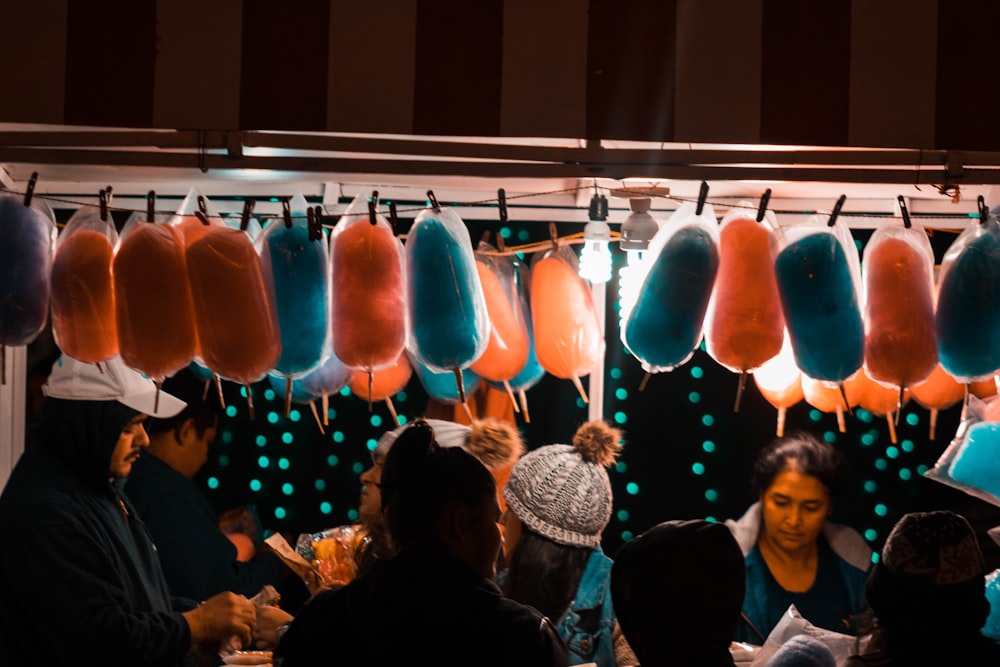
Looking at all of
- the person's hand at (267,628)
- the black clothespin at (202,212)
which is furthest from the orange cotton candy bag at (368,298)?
the person's hand at (267,628)

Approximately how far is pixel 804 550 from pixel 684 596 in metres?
1.88

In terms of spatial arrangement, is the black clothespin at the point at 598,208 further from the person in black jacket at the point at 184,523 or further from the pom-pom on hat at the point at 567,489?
the person in black jacket at the point at 184,523

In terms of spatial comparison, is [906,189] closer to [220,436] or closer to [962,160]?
[962,160]

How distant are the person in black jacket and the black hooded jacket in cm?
55

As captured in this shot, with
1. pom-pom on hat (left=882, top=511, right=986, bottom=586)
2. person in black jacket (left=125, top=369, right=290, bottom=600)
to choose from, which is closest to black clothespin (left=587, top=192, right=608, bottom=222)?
pom-pom on hat (left=882, top=511, right=986, bottom=586)

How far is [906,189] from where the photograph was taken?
2984 millimetres

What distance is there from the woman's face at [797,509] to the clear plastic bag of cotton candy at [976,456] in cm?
71

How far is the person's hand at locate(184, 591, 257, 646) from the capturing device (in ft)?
8.39

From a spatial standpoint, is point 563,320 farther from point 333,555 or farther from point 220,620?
point 220,620

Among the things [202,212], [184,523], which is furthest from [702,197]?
[184,523]

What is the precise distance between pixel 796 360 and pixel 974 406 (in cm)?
65

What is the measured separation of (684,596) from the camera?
1.71 metres

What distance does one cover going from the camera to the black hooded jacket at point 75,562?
2361mm

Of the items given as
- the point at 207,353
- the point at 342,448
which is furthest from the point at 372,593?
the point at 342,448
